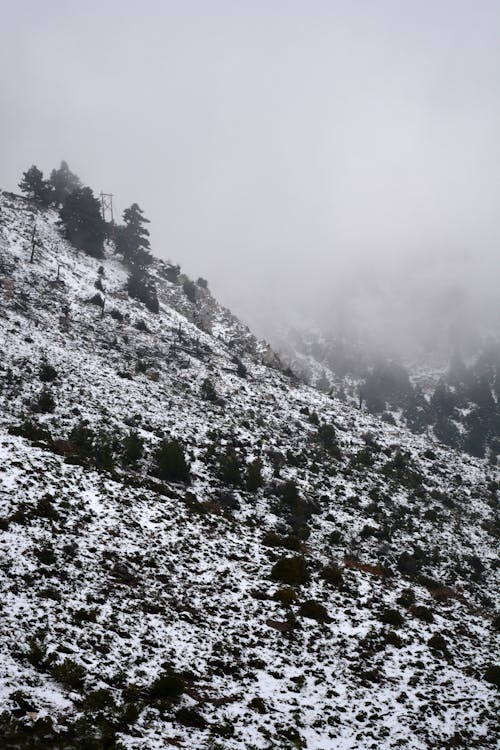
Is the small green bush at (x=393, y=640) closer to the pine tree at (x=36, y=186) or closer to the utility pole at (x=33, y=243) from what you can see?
the utility pole at (x=33, y=243)

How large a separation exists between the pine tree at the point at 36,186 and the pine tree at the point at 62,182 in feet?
7.89

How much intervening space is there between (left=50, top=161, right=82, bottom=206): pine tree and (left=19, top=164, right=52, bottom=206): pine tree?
7.89 ft

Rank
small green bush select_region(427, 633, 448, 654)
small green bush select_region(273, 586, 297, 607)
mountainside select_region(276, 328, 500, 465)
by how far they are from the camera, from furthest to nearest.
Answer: mountainside select_region(276, 328, 500, 465)
small green bush select_region(273, 586, 297, 607)
small green bush select_region(427, 633, 448, 654)

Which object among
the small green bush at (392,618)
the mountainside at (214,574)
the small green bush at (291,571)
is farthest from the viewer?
the small green bush at (291,571)

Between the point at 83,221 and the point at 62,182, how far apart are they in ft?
62.5

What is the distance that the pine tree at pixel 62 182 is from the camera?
228 feet

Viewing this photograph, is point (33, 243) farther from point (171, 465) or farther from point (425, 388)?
point (425, 388)

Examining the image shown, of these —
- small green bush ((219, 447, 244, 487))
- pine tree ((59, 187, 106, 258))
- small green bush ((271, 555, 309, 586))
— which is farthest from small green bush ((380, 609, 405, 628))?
pine tree ((59, 187, 106, 258))

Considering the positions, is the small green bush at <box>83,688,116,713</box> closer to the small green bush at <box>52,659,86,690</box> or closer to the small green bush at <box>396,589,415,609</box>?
the small green bush at <box>52,659,86,690</box>

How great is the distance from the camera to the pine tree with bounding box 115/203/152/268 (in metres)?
68.0

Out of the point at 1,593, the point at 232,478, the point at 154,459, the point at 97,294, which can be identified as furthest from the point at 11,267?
the point at 1,593

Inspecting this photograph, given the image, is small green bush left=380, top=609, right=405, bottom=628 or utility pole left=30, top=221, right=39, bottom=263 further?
utility pole left=30, top=221, right=39, bottom=263

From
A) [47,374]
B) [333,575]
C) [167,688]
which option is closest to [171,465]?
[333,575]

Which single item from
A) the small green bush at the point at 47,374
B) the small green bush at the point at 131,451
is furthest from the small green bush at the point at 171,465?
the small green bush at the point at 47,374
